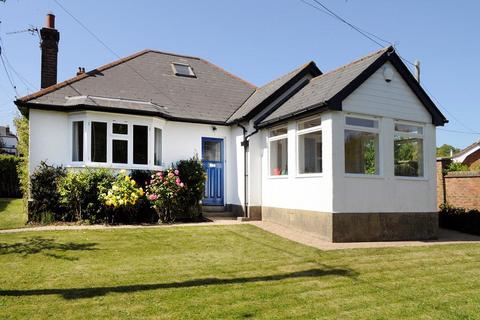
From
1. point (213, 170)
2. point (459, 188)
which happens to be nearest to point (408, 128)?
point (459, 188)

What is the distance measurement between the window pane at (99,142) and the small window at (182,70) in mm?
Result: 5772

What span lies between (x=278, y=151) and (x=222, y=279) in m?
7.58

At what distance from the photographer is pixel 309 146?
12445 millimetres

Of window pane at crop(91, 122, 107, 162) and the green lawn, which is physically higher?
window pane at crop(91, 122, 107, 162)

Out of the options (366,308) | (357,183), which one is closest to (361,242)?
(357,183)

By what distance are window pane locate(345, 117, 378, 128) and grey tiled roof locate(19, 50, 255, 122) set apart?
19.8 feet

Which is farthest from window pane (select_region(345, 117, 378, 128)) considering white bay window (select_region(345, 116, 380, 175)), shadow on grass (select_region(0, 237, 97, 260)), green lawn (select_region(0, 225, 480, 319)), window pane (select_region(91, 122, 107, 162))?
window pane (select_region(91, 122, 107, 162))

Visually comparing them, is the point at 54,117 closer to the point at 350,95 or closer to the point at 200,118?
the point at 200,118

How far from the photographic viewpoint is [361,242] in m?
11.2

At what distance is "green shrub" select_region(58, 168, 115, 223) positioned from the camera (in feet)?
41.7

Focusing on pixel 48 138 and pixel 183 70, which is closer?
pixel 48 138

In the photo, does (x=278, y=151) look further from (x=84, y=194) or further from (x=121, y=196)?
(x=84, y=194)

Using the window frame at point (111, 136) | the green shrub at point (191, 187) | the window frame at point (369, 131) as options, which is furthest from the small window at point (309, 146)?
the window frame at point (111, 136)

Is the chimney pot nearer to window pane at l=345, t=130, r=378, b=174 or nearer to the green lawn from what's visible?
the green lawn
